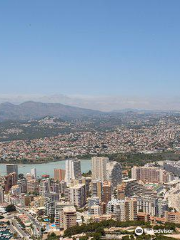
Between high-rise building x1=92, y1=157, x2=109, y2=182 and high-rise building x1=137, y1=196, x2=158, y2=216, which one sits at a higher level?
high-rise building x1=92, y1=157, x2=109, y2=182

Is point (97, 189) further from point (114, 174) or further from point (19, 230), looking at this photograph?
point (19, 230)

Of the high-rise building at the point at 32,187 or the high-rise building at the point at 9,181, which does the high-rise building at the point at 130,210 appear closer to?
the high-rise building at the point at 32,187

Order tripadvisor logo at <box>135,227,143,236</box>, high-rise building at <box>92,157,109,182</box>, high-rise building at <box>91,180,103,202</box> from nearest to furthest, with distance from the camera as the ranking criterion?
tripadvisor logo at <box>135,227,143,236</box> → high-rise building at <box>91,180,103,202</box> → high-rise building at <box>92,157,109,182</box>

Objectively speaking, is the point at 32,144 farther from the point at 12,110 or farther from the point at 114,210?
the point at 12,110

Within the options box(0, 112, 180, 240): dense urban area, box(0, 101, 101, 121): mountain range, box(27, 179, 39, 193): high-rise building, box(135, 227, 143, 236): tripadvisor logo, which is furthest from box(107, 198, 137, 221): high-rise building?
box(0, 101, 101, 121): mountain range

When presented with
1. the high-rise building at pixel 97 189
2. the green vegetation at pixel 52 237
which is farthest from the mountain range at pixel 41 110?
the green vegetation at pixel 52 237

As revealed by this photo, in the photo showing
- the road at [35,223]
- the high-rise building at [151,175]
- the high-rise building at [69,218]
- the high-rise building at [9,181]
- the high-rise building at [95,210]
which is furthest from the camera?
the high-rise building at [151,175]

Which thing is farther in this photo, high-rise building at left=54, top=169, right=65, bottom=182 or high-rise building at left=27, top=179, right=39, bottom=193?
high-rise building at left=54, top=169, right=65, bottom=182

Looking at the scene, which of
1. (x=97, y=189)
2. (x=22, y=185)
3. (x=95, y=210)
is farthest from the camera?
(x=22, y=185)

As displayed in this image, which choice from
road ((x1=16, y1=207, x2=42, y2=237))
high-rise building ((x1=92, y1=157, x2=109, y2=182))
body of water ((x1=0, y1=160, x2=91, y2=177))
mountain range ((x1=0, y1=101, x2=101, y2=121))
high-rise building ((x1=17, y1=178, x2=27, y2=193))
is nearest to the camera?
road ((x1=16, y1=207, x2=42, y2=237))

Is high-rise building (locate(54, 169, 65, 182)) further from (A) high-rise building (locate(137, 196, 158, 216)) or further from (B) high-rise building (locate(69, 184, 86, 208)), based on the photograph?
(A) high-rise building (locate(137, 196, 158, 216))

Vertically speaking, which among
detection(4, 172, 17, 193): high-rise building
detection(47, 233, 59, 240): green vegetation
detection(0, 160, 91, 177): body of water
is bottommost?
detection(47, 233, 59, 240): green vegetation

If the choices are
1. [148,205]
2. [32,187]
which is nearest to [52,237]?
[148,205]
